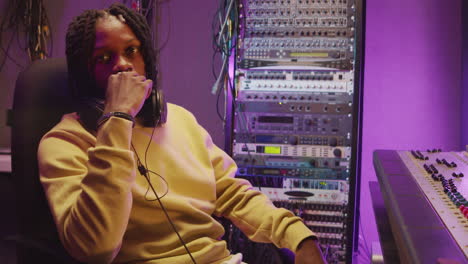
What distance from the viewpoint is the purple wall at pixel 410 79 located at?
2609 millimetres

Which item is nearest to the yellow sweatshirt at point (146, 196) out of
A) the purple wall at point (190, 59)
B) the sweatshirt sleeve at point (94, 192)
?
the sweatshirt sleeve at point (94, 192)

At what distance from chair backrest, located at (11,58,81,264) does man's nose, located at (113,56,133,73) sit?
0.19m

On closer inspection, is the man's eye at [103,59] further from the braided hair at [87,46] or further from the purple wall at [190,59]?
the purple wall at [190,59]

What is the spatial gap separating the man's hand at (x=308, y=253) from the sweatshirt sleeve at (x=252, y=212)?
13 mm

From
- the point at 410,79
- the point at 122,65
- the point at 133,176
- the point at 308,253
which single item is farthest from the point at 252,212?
the point at 410,79

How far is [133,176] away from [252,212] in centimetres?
38

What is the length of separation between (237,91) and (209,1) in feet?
3.12

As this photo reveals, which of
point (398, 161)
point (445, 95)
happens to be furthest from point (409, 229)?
point (445, 95)

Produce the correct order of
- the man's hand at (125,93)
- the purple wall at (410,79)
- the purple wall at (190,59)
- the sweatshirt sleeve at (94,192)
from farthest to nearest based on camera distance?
the purple wall at (190,59)
the purple wall at (410,79)
the man's hand at (125,93)
the sweatshirt sleeve at (94,192)

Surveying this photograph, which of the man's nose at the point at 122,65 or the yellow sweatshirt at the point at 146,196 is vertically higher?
the man's nose at the point at 122,65

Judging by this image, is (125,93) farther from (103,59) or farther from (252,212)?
(252,212)

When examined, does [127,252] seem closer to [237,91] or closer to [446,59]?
[237,91]

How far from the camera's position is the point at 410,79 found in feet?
8.78

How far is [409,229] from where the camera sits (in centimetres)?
78
